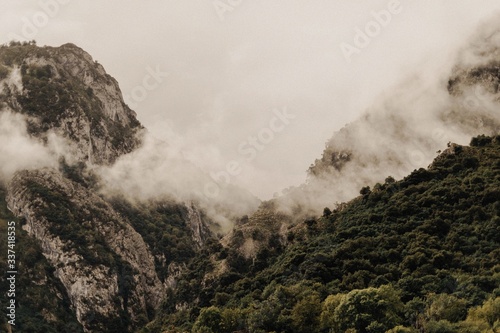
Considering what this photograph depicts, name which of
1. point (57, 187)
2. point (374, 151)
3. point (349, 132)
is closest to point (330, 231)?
point (374, 151)

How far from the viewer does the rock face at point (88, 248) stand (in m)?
169

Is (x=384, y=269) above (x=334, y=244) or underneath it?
underneath

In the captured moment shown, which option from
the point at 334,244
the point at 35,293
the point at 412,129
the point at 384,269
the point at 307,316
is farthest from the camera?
the point at 412,129

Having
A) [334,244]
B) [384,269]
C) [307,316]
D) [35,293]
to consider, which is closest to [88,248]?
[35,293]

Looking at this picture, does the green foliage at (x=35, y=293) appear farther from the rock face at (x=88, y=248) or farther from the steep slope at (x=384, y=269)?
the steep slope at (x=384, y=269)

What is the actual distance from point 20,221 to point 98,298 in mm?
30946

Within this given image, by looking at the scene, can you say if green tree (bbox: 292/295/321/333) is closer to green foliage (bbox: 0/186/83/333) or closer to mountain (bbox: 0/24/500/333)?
mountain (bbox: 0/24/500/333)

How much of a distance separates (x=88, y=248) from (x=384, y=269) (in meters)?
95.6

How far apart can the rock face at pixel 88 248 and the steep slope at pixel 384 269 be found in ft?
124

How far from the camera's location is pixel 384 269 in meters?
102

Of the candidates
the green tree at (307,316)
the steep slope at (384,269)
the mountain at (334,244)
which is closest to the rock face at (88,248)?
the mountain at (334,244)

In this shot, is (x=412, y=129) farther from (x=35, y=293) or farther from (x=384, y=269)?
(x=35, y=293)

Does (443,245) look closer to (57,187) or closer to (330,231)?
(330,231)

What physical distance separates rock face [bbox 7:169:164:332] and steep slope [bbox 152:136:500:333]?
37892mm
